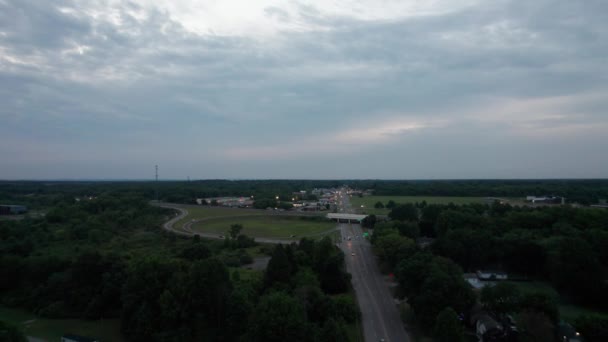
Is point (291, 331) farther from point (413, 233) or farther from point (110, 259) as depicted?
point (413, 233)

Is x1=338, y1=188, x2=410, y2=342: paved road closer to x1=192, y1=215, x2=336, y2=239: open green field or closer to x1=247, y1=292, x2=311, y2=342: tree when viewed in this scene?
x1=247, y1=292, x2=311, y2=342: tree

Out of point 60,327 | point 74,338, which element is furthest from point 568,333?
point 60,327

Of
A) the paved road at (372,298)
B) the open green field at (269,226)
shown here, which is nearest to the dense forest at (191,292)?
the paved road at (372,298)

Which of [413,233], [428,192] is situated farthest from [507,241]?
[428,192]

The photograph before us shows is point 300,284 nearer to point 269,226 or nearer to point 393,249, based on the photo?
point 393,249

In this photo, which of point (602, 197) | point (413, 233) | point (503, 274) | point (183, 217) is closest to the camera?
point (503, 274)

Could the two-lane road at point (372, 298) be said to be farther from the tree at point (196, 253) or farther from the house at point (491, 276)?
the tree at point (196, 253)

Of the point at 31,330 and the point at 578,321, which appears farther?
the point at 31,330
